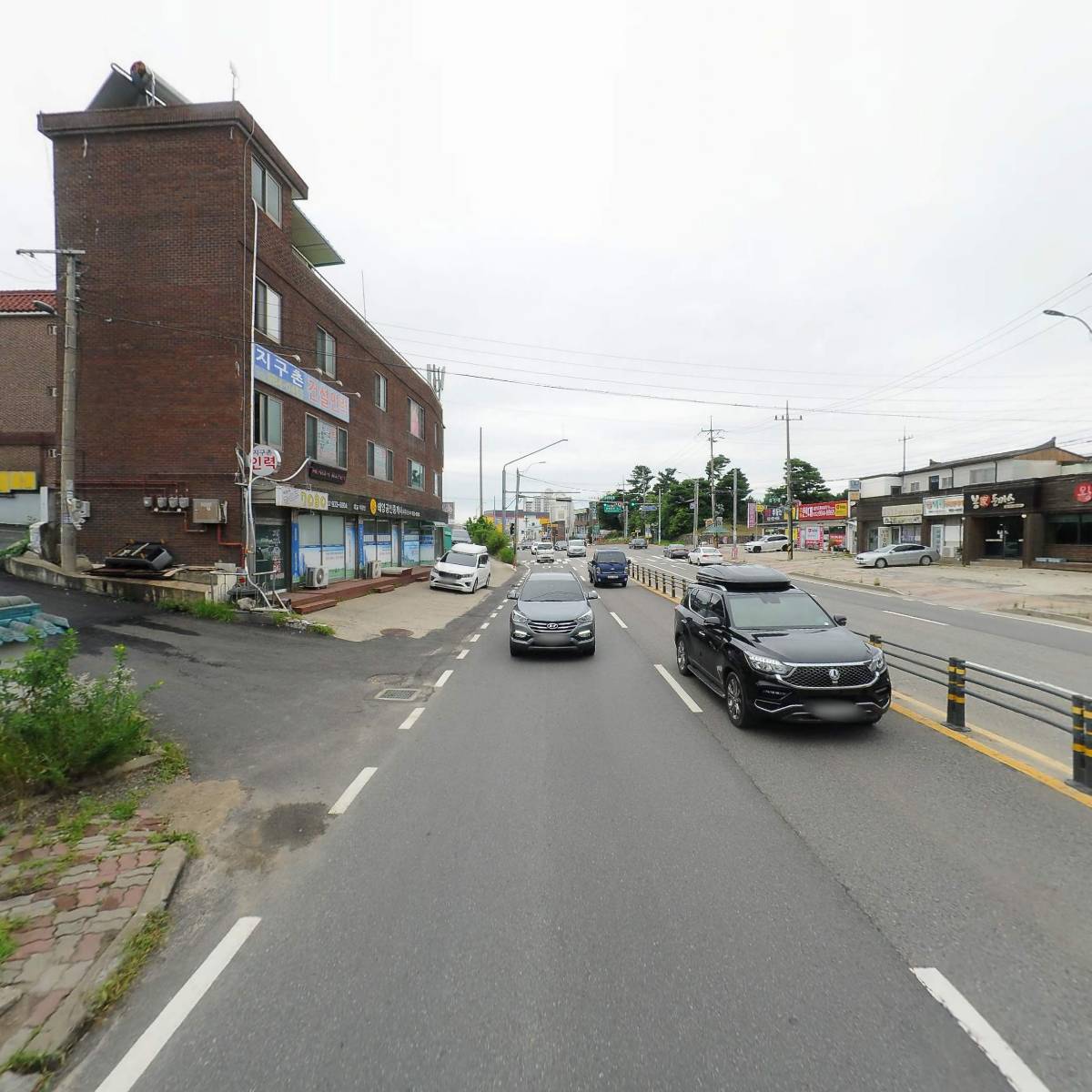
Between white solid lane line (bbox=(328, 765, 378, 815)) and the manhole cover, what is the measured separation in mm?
2815

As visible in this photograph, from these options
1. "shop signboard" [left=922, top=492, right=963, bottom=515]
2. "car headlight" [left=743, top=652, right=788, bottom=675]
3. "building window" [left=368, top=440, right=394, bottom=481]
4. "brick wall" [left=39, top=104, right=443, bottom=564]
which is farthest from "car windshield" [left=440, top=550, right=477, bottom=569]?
"shop signboard" [left=922, top=492, right=963, bottom=515]

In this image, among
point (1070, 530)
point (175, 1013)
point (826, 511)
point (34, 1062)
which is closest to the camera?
point (34, 1062)

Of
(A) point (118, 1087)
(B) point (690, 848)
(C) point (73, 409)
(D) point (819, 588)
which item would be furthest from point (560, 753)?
(D) point (819, 588)

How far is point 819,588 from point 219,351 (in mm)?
24667

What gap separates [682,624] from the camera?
1030cm

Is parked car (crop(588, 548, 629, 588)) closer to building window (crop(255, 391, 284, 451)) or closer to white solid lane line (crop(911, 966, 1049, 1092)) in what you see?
building window (crop(255, 391, 284, 451))

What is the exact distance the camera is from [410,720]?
25.6ft

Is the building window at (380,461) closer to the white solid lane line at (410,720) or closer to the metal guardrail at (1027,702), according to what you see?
the white solid lane line at (410,720)

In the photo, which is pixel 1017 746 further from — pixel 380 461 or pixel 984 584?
pixel 984 584

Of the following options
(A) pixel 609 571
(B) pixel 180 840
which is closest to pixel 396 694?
(B) pixel 180 840

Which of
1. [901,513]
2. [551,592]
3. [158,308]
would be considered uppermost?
[158,308]

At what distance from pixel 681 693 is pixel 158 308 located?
54.8 feet

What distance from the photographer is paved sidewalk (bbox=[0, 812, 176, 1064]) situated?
299 cm

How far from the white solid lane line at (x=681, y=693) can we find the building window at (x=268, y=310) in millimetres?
14549
